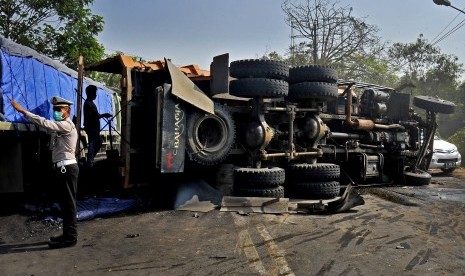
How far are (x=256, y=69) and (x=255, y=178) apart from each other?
1881mm

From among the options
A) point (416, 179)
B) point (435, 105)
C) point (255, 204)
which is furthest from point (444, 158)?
point (255, 204)

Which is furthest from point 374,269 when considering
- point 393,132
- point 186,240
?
point 393,132

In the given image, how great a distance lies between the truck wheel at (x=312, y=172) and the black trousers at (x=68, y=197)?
3966 mm

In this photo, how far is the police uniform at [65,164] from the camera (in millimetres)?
4301

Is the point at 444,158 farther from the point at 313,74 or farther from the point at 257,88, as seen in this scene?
the point at 257,88

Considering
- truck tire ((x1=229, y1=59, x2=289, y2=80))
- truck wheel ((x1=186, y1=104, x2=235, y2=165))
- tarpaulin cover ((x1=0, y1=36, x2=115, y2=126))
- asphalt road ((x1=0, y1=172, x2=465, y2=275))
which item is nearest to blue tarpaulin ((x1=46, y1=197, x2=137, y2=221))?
asphalt road ((x1=0, y1=172, x2=465, y2=275))

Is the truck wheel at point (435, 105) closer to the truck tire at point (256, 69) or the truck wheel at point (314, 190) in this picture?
the truck wheel at point (314, 190)

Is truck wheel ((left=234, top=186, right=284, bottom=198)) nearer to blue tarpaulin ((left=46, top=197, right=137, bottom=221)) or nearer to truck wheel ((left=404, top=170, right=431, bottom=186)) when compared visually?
blue tarpaulin ((left=46, top=197, right=137, bottom=221))

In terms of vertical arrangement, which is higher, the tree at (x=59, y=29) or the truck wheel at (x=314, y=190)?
the tree at (x=59, y=29)

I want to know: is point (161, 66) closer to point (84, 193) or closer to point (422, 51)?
point (84, 193)

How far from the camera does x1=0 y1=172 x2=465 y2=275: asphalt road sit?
3.61m

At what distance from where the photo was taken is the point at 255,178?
20.7ft

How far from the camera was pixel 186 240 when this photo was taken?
4.51 metres

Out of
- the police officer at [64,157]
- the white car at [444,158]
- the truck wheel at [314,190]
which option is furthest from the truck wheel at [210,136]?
the white car at [444,158]
